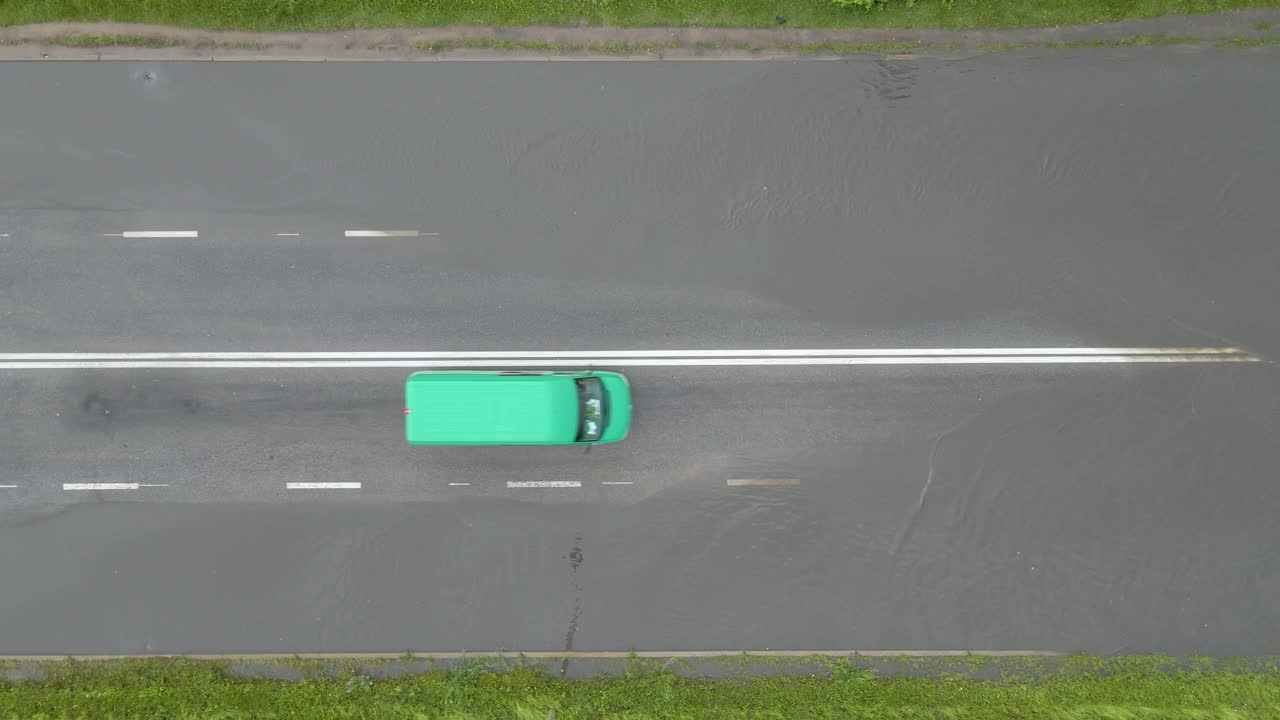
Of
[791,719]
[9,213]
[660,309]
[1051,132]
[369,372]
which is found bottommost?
[791,719]

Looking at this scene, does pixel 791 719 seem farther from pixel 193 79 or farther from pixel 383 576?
pixel 193 79

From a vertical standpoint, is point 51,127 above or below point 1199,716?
above

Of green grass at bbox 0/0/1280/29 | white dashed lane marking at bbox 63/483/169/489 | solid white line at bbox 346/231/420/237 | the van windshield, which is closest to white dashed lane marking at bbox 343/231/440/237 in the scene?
solid white line at bbox 346/231/420/237

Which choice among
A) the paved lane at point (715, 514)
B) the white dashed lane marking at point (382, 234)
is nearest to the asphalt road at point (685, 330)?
the paved lane at point (715, 514)

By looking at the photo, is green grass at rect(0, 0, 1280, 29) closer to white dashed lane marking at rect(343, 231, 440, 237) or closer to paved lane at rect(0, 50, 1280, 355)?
paved lane at rect(0, 50, 1280, 355)

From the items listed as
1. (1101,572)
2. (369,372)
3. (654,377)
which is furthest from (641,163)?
(1101,572)

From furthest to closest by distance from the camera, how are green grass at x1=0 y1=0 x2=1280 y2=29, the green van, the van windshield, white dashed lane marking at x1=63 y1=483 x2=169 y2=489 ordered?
1. green grass at x1=0 y1=0 x2=1280 y2=29
2. white dashed lane marking at x1=63 y1=483 x2=169 y2=489
3. the van windshield
4. the green van
